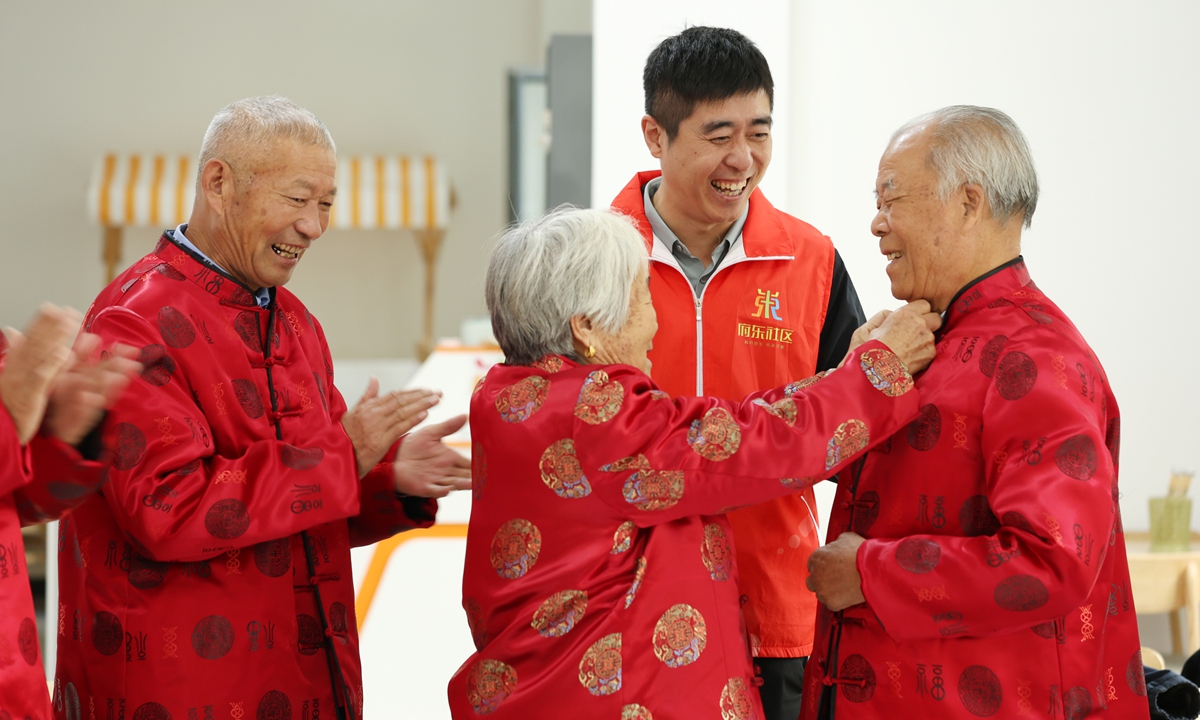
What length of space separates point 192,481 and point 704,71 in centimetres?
114

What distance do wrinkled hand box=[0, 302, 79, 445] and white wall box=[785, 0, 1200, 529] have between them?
243 cm

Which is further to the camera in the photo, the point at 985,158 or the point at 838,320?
the point at 838,320

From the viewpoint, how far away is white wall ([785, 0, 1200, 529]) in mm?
2986

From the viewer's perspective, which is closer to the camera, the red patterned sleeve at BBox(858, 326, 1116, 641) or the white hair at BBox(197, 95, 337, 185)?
the red patterned sleeve at BBox(858, 326, 1116, 641)

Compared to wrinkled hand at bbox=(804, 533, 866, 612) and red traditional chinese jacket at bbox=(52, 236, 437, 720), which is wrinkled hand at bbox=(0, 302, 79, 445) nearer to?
red traditional chinese jacket at bbox=(52, 236, 437, 720)

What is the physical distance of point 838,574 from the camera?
1476 millimetres

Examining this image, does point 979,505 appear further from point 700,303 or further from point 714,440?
point 700,303

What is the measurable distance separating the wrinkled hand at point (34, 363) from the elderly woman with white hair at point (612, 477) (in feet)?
1.74

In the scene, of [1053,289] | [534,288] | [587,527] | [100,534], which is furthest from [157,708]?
[1053,289]

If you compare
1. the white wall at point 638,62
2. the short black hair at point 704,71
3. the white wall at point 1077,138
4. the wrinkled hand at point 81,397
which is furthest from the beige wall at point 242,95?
the wrinkled hand at point 81,397

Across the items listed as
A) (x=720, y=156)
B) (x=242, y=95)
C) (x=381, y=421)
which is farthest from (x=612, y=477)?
(x=242, y=95)

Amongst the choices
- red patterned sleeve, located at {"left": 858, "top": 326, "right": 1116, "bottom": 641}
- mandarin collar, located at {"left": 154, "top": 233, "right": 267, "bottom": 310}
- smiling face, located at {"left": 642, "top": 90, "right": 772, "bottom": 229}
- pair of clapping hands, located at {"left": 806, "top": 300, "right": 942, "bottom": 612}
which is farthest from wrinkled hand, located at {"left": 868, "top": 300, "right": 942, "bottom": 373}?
mandarin collar, located at {"left": 154, "top": 233, "right": 267, "bottom": 310}

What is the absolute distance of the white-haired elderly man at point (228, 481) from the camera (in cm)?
149

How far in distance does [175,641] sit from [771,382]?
106cm
